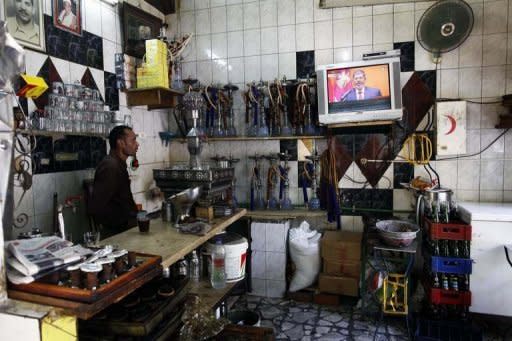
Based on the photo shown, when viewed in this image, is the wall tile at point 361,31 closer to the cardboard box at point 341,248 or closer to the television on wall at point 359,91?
the television on wall at point 359,91

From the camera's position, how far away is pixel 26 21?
88.0 inches

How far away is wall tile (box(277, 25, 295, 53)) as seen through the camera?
3461 mm

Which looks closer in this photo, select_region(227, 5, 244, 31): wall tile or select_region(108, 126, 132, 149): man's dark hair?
select_region(108, 126, 132, 149): man's dark hair

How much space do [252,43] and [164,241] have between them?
254 cm

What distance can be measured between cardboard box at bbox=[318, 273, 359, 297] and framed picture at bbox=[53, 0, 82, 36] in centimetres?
296

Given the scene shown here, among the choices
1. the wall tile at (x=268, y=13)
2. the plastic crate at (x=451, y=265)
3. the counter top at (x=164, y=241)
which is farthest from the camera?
the wall tile at (x=268, y=13)

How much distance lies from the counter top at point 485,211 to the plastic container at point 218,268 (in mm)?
1896

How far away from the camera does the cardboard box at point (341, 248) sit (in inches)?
119

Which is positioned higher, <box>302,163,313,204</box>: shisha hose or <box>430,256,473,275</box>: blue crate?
<box>302,163,313,204</box>: shisha hose

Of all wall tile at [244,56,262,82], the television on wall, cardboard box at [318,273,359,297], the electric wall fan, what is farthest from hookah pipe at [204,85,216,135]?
the electric wall fan

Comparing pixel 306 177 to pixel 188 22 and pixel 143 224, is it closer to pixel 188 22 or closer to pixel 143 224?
pixel 143 224

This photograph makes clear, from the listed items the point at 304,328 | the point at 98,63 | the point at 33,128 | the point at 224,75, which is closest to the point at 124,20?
the point at 98,63

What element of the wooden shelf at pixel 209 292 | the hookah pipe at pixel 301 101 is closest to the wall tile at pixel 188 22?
the hookah pipe at pixel 301 101

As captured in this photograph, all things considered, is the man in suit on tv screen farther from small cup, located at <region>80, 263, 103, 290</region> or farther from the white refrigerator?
small cup, located at <region>80, 263, 103, 290</region>
